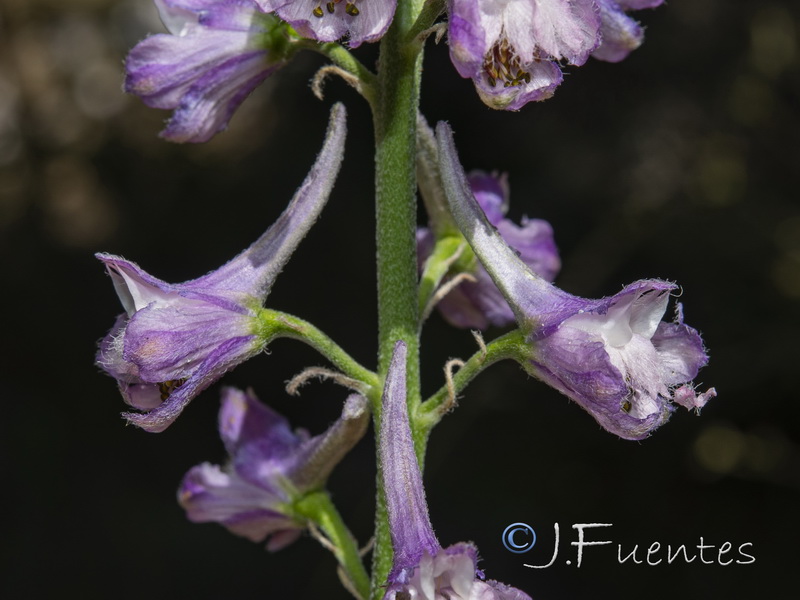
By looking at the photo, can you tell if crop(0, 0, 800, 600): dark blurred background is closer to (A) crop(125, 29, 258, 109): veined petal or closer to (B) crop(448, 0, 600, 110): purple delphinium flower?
(A) crop(125, 29, 258, 109): veined petal

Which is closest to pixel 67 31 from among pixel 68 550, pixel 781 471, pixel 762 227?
pixel 68 550

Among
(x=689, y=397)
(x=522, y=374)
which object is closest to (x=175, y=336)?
(x=689, y=397)

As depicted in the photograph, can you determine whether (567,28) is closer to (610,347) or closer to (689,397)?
(610,347)

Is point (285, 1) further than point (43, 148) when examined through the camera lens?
No

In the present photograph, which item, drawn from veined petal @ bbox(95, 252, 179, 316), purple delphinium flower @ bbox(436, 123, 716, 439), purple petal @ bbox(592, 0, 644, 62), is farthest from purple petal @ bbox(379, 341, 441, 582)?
purple petal @ bbox(592, 0, 644, 62)

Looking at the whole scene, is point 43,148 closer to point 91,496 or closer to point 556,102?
point 91,496

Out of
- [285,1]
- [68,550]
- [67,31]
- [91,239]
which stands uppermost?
[285,1]

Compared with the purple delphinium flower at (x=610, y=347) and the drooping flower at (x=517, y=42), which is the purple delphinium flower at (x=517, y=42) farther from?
the purple delphinium flower at (x=610, y=347)
